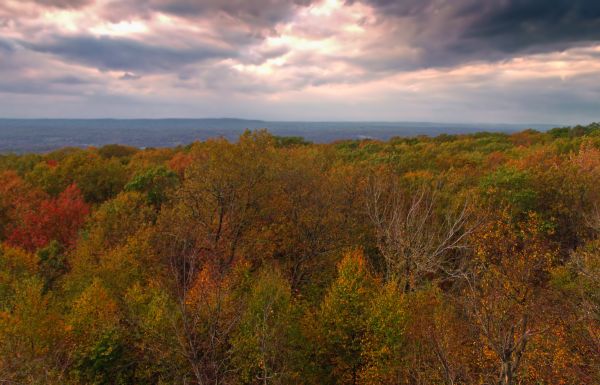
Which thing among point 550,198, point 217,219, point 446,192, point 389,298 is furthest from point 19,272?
point 550,198

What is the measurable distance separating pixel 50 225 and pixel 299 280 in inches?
1475

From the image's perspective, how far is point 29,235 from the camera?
160ft

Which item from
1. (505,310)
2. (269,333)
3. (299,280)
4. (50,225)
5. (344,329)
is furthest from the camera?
(50,225)

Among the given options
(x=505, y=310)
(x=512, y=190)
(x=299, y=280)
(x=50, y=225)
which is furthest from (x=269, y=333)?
(x=50, y=225)

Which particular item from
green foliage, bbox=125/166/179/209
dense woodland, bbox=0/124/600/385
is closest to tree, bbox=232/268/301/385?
dense woodland, bbox=0/124/600/385

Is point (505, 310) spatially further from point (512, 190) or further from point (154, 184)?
point (154, 184)

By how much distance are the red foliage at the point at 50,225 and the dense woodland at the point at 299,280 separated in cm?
23

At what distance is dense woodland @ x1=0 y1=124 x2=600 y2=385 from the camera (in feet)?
67.4

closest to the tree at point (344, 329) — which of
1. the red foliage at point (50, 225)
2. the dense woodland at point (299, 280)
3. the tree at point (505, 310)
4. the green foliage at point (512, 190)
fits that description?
the dense woodland at point (299, 280)

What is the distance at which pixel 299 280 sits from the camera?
36438mm

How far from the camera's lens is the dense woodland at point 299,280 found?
2053cm

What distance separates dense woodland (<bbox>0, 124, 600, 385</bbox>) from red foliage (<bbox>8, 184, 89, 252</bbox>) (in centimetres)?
23

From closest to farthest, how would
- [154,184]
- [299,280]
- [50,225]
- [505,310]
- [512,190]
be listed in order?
[505,310] → [299,280] → [512,190] → [50,225] → [154,184]

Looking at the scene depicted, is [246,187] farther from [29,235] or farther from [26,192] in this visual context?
[26,192]
